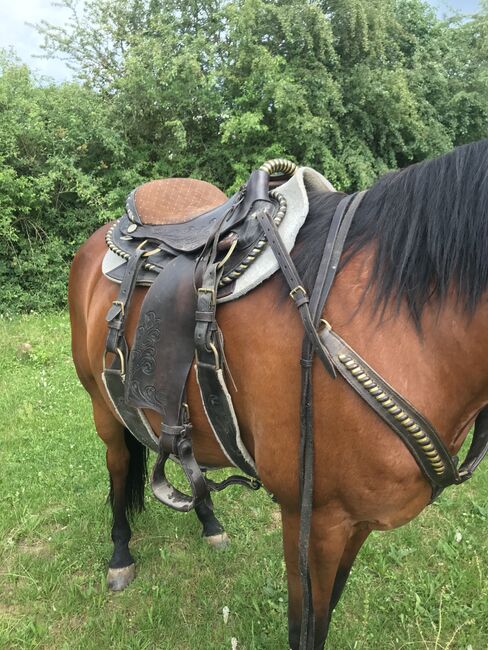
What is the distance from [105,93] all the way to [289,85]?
3.34m

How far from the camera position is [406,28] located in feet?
31.5

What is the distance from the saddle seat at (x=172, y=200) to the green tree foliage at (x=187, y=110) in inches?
219

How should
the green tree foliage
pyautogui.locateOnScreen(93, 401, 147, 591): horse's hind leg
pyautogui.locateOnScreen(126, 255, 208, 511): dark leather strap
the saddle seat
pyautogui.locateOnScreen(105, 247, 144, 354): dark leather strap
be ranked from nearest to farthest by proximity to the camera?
1. pyautogui.locateOnScreen(126, 255, 208, 511): dark leather strap
2. pyautogui.locateOnScreen(105, 247, 144, 354): dark leather strap
3. the saddle seat
4. pyautogui.locateOnScreen(93, 401, 147, 591): horse's hind leg
5. the green tree foliage

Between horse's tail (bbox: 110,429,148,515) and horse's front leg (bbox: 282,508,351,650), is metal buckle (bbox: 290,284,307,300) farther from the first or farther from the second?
horse's tail (bbox: 110,429,148,515)

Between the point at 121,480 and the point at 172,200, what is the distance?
1.40 metres

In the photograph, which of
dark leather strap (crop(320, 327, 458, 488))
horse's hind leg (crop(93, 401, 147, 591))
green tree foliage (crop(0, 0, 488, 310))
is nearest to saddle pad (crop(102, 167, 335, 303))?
dark leather strap (crop(320, 327, 458, 488))

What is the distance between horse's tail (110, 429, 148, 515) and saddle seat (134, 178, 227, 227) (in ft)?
3.58

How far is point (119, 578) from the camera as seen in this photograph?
2328mm

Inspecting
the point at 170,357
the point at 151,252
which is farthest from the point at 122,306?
the point at 170,357

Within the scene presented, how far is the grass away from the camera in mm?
2006

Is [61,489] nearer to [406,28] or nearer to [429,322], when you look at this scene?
[429,322]

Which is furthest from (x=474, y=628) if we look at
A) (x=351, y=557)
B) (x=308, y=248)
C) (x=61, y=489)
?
(x=61, y=489)

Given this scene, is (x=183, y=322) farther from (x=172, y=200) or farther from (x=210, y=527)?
(x=210, y=527)

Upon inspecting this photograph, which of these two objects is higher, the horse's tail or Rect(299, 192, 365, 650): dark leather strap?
Rect(299, 192, 365, 650): dark leather strap
